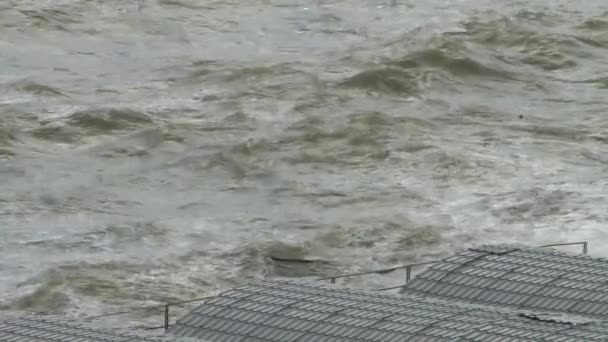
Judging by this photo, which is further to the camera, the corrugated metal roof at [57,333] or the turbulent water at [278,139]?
the turbulent water at [278,139]

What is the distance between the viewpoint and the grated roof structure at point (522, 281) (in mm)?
50219

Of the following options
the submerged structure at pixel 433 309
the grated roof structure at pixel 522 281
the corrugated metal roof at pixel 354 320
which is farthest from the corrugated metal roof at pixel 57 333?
the grated roof structure at pixel 522 281

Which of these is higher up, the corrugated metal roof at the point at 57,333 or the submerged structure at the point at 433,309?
the corrugated metal roof at the point at 57,333

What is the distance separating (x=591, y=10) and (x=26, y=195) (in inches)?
2285

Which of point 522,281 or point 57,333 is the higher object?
point 57,333

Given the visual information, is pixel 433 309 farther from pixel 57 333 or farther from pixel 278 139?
pixel 278 139

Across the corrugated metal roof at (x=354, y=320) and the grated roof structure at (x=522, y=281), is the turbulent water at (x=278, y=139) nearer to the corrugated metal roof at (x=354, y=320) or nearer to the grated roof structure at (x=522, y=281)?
the grated roof structure at (x=522, y=281)

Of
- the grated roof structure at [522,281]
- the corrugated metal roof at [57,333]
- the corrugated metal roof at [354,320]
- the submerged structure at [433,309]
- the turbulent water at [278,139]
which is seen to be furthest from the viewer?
the turbulent water at [278,139]

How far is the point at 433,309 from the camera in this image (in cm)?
4741

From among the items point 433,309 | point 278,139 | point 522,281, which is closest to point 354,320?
point 433,309

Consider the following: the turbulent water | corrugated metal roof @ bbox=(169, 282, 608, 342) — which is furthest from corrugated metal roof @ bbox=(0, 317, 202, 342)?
the turbulent water

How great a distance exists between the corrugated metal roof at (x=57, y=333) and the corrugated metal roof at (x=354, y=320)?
4.35 meters

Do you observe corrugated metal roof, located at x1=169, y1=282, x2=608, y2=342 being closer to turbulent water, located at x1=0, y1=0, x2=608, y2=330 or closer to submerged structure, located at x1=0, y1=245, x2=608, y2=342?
submerged structure, located at x1=0, y1=245, x2=608, y2=342

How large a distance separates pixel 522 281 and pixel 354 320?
7.45m
